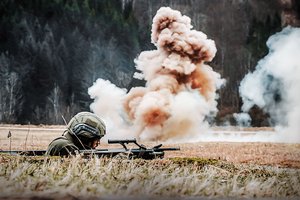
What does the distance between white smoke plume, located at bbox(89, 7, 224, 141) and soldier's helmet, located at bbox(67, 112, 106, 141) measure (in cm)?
2419

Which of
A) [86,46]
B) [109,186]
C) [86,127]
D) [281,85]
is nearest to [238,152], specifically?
[86,127]

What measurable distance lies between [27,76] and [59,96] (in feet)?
12.8

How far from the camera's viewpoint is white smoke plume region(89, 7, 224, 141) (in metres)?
32.4

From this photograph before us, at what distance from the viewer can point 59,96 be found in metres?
46.3

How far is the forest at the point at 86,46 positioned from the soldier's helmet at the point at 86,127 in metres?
35.8

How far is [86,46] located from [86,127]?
47.2 m

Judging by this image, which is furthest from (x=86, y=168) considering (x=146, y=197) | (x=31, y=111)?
(x=31, y=111)

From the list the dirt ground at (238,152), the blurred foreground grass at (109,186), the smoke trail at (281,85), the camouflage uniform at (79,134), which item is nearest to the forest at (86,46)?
the smoke trail at (281,85)

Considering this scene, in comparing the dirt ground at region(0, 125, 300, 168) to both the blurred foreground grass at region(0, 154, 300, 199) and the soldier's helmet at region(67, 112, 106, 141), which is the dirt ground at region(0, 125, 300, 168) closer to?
the soldier's helmet at region(67, 112, 106, 141)

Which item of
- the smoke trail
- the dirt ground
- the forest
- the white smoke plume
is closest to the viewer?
the dirt ground

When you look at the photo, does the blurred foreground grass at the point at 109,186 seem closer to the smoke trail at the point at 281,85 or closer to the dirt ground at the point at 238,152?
the dirt ground at the point at 238,152

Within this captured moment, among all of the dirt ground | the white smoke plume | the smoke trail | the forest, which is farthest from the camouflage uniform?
the forest

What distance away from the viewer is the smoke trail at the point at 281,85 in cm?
3622

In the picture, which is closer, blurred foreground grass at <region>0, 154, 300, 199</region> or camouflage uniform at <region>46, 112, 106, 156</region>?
blurred foreground grass at <region>0, 154, 300, 199</region>
